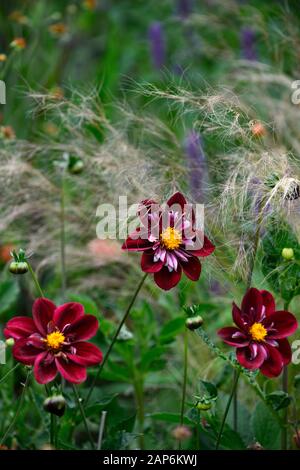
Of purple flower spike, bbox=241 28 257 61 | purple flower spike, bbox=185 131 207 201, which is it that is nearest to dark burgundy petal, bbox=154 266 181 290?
purple flower spike, bbox=185 131 207 201

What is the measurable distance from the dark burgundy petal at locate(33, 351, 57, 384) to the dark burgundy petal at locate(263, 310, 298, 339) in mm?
211

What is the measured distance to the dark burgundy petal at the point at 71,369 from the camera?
72 centimetres

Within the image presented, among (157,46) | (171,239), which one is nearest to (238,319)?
(171,239)

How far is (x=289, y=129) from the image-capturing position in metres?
1.43

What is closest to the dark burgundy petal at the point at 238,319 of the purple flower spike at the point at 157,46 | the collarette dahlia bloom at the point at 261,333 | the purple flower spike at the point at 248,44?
the collarette dahlia bloom at the point at 261,333

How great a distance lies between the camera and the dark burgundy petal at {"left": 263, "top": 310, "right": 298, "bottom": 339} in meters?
0.79

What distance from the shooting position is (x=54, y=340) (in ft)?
2.42

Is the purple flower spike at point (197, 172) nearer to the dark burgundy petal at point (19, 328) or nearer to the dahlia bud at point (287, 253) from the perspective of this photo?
the dahlia bud at point (287, 253)

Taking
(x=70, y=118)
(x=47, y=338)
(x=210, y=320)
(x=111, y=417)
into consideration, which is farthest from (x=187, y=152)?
(x=47, y=338)

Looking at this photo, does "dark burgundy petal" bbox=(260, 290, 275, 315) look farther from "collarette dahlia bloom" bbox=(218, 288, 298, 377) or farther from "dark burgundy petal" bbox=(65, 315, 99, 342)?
"dark burgundy petal" bbox=(65, 315, 99, 342)

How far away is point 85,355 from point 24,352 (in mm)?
59

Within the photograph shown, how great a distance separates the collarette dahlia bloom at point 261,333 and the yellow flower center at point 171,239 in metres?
0.08

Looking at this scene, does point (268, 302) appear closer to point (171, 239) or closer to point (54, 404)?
point (171, 239)

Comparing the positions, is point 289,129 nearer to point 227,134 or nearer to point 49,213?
point 49,213
